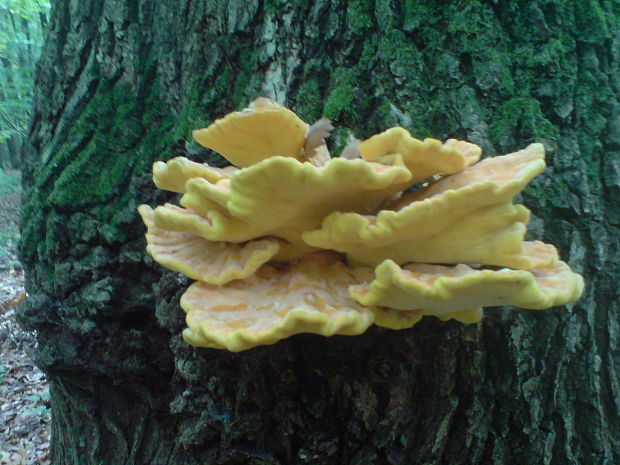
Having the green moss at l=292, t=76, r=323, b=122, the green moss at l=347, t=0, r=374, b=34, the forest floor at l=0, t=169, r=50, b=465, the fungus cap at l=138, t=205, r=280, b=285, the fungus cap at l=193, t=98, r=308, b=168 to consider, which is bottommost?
the forest floor at l=0, t=169, r=50, b=465

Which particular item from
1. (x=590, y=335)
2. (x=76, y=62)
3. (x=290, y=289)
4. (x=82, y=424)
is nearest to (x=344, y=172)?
(x=290, y=289)

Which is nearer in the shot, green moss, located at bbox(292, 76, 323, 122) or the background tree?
green moss, located at bbox(292, 76, 323, 122)

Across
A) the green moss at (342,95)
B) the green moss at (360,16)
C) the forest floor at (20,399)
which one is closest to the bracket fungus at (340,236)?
the green moss at (342,95)

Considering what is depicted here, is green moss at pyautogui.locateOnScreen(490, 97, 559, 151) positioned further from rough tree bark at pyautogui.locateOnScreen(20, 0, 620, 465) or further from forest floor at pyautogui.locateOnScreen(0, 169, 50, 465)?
forest floor at pyautogui.locateOnScreen(0, 169, 50, 465)

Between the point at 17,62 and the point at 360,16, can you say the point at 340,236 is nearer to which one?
the point at 360,16

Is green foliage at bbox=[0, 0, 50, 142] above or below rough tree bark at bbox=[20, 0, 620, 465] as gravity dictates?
above

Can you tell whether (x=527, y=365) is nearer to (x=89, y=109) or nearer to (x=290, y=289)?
(x=290, y=289)

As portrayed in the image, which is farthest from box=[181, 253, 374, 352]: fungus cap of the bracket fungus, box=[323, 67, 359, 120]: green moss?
box=[323, 67, 359, 120]: green moss

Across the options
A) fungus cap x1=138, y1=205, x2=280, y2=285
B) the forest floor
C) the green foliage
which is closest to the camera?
fungus cap x1=138, y1=205, x2=280, y2=285
